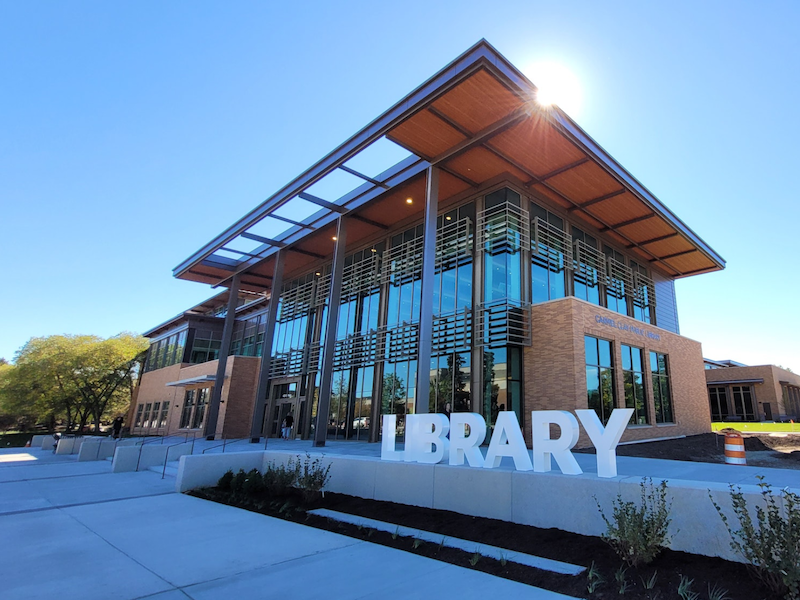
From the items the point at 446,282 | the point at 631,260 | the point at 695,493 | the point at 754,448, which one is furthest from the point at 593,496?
the point at 631,260

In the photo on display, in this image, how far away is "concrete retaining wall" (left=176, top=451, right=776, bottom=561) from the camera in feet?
18.2

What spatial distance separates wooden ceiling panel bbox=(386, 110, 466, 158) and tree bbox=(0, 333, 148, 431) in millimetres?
46353

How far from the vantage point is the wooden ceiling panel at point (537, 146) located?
1645 cm

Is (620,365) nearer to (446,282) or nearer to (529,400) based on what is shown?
Answer: (529,400)

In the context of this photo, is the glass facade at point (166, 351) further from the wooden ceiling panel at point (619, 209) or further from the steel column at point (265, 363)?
the wooden ceiling panel at point (619, 209)

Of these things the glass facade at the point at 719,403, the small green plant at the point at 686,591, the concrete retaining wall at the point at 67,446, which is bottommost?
the concrete retaining wall at the point at 67,446

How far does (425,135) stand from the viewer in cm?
1708

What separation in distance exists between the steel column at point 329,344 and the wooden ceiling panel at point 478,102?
8905 millimetres

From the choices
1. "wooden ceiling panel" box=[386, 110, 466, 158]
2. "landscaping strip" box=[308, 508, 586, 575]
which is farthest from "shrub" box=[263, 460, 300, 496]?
"wooden ceiling panel" box=[386, 110, 466, 158]

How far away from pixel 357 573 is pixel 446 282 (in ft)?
52.3

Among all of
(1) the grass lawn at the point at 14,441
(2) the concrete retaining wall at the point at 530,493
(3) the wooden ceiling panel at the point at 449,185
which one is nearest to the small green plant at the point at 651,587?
(2) the concrete retaining wall at the point at 530,493

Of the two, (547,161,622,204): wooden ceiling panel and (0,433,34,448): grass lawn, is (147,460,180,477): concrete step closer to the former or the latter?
(547,161,622,204): wooden ceiling panel

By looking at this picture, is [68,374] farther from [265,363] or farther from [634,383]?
[634,383]

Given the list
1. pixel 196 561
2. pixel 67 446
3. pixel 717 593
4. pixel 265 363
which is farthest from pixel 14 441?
pixel 717 593
